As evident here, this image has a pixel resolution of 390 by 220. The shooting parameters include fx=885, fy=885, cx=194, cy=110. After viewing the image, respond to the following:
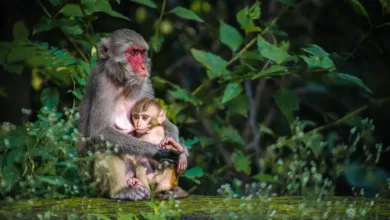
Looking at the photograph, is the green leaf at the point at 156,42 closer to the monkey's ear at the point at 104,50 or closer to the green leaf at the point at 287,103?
the green leaf at the point at 287,103

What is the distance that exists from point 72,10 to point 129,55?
138 cm

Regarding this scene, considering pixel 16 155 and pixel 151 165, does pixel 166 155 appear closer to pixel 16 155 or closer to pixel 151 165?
pixel 151 165

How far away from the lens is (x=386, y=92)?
9.27 metres

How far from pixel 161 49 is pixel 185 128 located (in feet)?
3.49

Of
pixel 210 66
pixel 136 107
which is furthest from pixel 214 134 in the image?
pixel 136 107

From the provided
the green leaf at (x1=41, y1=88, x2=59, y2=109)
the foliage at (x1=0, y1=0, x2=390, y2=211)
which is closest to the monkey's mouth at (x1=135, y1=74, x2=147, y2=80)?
the foliage at (x1=0, y1=0, x2=390, y2=211)

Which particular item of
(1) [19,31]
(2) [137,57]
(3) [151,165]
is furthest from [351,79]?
(1) [19,31]

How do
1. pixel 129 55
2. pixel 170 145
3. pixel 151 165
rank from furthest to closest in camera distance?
1. pixel 129 55
2. pixel 151 165
3. pixel 170 145

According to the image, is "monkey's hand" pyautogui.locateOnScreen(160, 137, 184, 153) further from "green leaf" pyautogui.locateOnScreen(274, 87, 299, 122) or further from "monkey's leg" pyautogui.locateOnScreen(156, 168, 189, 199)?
"green leaf" pyautogui.locateOnScreen(274, 87, 299, 122)

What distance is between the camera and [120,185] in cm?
695

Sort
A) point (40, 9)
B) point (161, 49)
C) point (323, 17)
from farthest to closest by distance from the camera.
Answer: point (323, 17), point (161, 49), point (40, 9)

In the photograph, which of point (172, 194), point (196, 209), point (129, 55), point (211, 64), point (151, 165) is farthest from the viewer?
point (211, 64)

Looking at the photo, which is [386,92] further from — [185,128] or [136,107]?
[136,107]

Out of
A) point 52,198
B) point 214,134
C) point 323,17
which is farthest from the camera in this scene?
point 323,17
